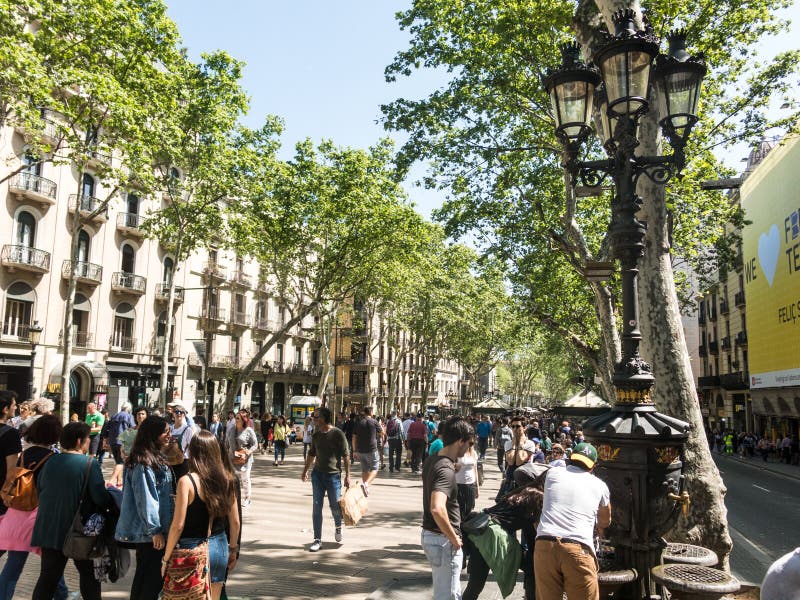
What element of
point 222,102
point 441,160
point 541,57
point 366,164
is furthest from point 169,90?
point 541,57

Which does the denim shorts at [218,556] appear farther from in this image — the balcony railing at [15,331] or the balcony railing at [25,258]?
the balcony railing at [25,258]

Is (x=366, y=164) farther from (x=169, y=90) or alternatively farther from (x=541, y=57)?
(x=541, y=57)

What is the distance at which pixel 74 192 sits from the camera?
26906mm

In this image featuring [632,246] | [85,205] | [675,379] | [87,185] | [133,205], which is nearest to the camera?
[632,246]

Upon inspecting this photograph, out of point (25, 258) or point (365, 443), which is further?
point (25, 258)

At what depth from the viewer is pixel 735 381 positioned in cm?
4059

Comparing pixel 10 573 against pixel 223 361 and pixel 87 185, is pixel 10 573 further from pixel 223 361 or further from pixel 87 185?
pixel 223 361

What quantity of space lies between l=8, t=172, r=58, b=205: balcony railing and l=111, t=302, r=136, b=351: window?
6458mm

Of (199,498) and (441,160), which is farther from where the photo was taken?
(441,160)

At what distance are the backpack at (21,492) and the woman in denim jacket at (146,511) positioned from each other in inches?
37.6

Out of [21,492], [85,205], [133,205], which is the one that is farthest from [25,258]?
[21,492]

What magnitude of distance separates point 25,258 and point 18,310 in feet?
7.05

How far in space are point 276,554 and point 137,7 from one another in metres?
15.2

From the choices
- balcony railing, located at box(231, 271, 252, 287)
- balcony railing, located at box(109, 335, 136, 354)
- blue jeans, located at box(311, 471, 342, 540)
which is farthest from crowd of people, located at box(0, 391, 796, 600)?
balcony railing, located at box(231, 271, 252, 287)
